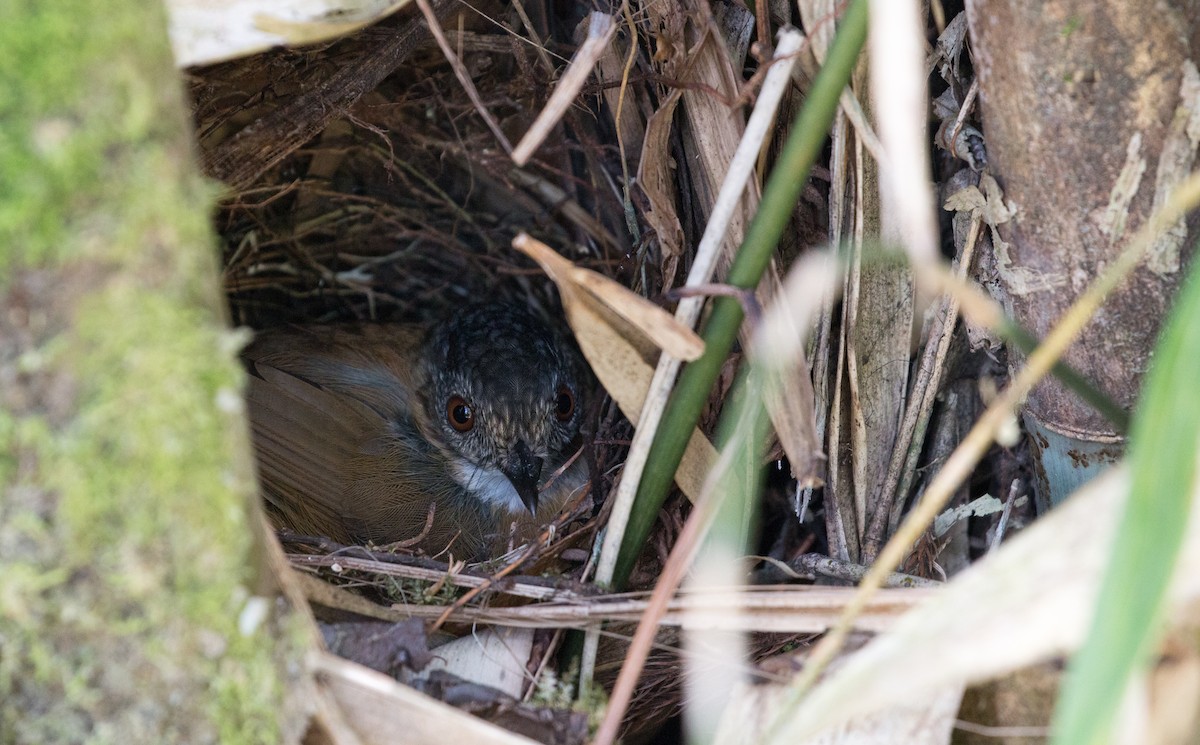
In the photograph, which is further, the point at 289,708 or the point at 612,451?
the point at 612,451

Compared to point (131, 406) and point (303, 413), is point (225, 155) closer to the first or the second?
point (303, 413)

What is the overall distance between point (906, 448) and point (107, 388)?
6.41 ft

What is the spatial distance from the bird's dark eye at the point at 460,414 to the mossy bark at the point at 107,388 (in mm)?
2777

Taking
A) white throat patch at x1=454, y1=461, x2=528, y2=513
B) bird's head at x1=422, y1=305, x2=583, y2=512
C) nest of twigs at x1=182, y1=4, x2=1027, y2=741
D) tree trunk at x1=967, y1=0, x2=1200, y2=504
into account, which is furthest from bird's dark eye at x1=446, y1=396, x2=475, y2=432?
tree trunk at x1=967, y1=0, x2=1200, y2=504

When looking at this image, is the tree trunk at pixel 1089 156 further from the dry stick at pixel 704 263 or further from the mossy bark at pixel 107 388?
the mossy bark at pixel 107 388

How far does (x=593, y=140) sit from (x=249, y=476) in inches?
90.7

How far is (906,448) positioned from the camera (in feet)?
8.97

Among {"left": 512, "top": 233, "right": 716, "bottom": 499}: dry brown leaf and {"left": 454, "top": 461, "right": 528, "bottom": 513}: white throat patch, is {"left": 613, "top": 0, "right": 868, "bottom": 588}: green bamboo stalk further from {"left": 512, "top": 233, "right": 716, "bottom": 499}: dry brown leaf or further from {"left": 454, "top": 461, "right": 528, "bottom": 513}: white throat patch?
{"left": 454, "top": 461, "right": 528, "bottom": 513}: white throat patch

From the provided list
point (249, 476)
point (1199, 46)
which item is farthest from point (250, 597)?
point (1199, 46)

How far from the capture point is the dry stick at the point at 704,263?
215 cm

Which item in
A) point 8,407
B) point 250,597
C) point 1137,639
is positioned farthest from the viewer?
point 250,597

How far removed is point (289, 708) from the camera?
5.25 ft

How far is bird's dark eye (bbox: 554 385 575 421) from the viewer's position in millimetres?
4305

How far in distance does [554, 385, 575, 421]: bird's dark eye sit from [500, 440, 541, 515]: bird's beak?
0.29m
